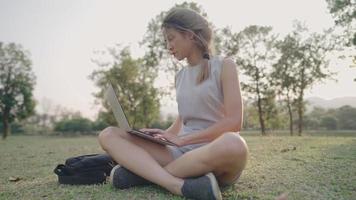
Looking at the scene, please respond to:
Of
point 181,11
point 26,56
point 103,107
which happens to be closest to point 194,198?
point 181,11

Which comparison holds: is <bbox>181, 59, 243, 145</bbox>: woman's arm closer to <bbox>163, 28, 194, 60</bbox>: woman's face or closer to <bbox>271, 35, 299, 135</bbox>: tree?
<bbox>163, 28, 194, 60</bbox>: woman's face

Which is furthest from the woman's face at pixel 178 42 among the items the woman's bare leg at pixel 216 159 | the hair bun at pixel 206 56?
the woman's bare leg at pixel 216 159

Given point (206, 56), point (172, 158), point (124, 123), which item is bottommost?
point (172, 158)

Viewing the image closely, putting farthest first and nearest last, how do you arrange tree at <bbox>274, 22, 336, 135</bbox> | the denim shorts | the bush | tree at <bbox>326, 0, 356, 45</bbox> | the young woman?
1. the bush
2. tree at <bbox>274, 22, 336, 135</bbox>
3. tree at <bbox>326, 0, 356, 45</bbox>
4. the denim shorts
5. the young woman

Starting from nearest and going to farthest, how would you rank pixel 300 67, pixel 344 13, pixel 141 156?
1. pixel 141 156
2. pixel 344 13
3. pixel 300 67

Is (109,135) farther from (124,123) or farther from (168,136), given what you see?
(168,136)

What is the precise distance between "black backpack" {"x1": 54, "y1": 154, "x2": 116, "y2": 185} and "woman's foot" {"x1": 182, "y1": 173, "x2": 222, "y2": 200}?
1447 millimetres

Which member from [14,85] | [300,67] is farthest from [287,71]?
[14,85]

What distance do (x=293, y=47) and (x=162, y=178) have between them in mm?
32843

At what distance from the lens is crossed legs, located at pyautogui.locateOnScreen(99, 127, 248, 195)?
3148 mm

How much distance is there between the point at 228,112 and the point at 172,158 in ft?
2.41

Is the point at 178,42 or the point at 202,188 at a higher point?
the point at 178,42

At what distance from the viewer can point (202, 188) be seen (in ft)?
10.1

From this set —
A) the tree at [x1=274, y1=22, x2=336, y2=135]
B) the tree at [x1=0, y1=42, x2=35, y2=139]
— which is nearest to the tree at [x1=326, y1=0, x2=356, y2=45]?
the tree at [x1=274, y1=22, x2=336, y2=135]
